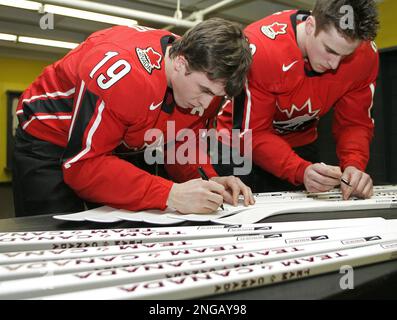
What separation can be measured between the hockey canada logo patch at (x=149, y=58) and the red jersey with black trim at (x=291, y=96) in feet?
1.19

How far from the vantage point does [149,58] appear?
93 centimetres

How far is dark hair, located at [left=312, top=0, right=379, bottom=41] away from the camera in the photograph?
3.41 ft

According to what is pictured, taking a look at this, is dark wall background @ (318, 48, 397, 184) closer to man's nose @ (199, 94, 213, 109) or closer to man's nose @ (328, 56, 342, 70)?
man's nose @ (328, 56, 342, 70)

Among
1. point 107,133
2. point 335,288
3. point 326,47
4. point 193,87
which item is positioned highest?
point 326,47

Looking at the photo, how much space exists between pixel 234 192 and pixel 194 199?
17cm

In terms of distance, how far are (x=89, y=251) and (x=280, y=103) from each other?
89 cm

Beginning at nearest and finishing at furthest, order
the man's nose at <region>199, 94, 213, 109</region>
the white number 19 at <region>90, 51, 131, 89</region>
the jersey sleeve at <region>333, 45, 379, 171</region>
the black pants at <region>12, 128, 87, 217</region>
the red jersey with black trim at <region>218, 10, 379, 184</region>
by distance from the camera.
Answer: the white number 19 at <region>90, 51, 131, 89</region>, the man's nose at <region>199, 94, 213, 109</region>, the black pants at <region>12, 128, 87, 217</region>, the red jersey with black trim at <region>218, 10, 379, 184</region>, the jersey sleeve at <region>333, 45, 379, 171</region>

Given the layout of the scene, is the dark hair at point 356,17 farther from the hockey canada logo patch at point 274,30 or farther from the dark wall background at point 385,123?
the dark wall background at point 385,123

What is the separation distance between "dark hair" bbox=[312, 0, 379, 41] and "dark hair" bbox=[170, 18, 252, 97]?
31cm

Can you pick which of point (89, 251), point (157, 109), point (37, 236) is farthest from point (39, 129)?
point (89, 251)

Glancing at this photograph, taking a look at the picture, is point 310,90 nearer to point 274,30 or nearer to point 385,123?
point 274,30

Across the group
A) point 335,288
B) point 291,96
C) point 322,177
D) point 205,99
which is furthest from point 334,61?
point 335,288

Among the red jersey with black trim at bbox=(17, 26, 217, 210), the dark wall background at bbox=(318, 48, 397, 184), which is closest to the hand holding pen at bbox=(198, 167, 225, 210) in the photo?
the red jersey with black trim at bbox=(17, 26, 217, 210)
